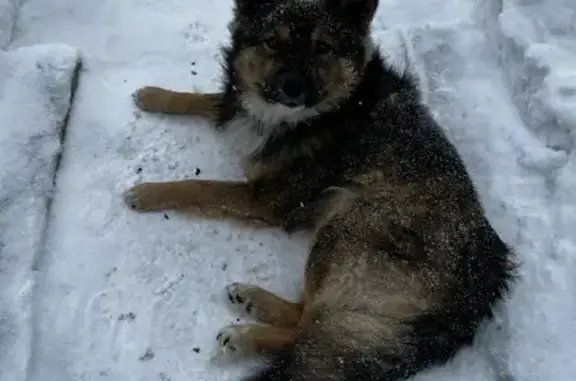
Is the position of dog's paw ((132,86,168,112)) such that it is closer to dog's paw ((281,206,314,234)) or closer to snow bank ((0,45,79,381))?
snow bank ((0,45,79,381))

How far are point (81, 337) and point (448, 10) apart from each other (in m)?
3.61

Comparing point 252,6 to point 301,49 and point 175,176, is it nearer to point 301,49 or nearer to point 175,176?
point 301,49

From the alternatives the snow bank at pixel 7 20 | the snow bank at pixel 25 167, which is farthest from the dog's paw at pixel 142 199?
the snow bank at pixel 7 20

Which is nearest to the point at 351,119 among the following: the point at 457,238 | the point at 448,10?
the point at 457,238

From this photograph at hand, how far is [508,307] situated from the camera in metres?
3.92

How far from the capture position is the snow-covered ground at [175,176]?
3748mm

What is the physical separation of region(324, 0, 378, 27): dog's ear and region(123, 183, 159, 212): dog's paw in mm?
1467

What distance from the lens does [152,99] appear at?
186 inches

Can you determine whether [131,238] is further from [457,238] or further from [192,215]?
[457,238]

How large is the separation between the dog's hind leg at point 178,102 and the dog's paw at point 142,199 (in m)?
0.69

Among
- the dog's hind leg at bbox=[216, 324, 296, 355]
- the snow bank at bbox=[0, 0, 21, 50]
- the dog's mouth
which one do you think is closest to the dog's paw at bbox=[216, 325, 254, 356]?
the dog's hind leg at bbox=[216, 324, 296, 355]

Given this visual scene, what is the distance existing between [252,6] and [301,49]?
1.26 ft

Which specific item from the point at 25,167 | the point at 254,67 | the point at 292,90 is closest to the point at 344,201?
the point at 292,90

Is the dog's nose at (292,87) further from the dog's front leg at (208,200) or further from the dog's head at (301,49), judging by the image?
the dog's front leg at (208,200)
